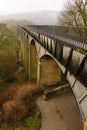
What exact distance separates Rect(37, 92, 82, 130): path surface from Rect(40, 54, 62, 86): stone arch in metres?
2.66

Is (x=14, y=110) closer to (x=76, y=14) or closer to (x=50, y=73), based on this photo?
(x=50, y=73)

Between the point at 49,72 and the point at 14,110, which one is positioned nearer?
the point at 14,110

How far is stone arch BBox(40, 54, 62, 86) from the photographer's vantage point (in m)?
22.6

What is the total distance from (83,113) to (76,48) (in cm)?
255

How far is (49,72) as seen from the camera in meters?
24.0

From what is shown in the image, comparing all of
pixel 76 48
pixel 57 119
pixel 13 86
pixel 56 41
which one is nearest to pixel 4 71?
pixel 13 86

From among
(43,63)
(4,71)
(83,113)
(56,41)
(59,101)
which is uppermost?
(56,41)

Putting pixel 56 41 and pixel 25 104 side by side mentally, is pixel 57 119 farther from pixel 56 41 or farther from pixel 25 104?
pixel 56 41

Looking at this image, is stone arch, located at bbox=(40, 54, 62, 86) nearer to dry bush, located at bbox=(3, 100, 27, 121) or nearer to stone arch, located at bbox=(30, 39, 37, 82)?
stone arch, located at bbox=(30, 39, 37, 82)

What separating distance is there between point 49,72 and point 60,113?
616 centimetres

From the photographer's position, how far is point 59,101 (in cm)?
2177

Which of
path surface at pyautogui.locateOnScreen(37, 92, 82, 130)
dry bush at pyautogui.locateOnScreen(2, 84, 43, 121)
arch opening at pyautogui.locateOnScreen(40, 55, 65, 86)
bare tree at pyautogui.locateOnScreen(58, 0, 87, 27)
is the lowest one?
path surface at pyautogui.locateOnScreen(37, 92, 82, 130)

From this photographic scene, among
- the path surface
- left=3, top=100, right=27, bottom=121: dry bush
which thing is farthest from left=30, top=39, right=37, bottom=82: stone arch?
left=3, top=100, right=27, bottom=121: dry bush

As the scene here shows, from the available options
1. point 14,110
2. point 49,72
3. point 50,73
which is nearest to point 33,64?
point 50,73
